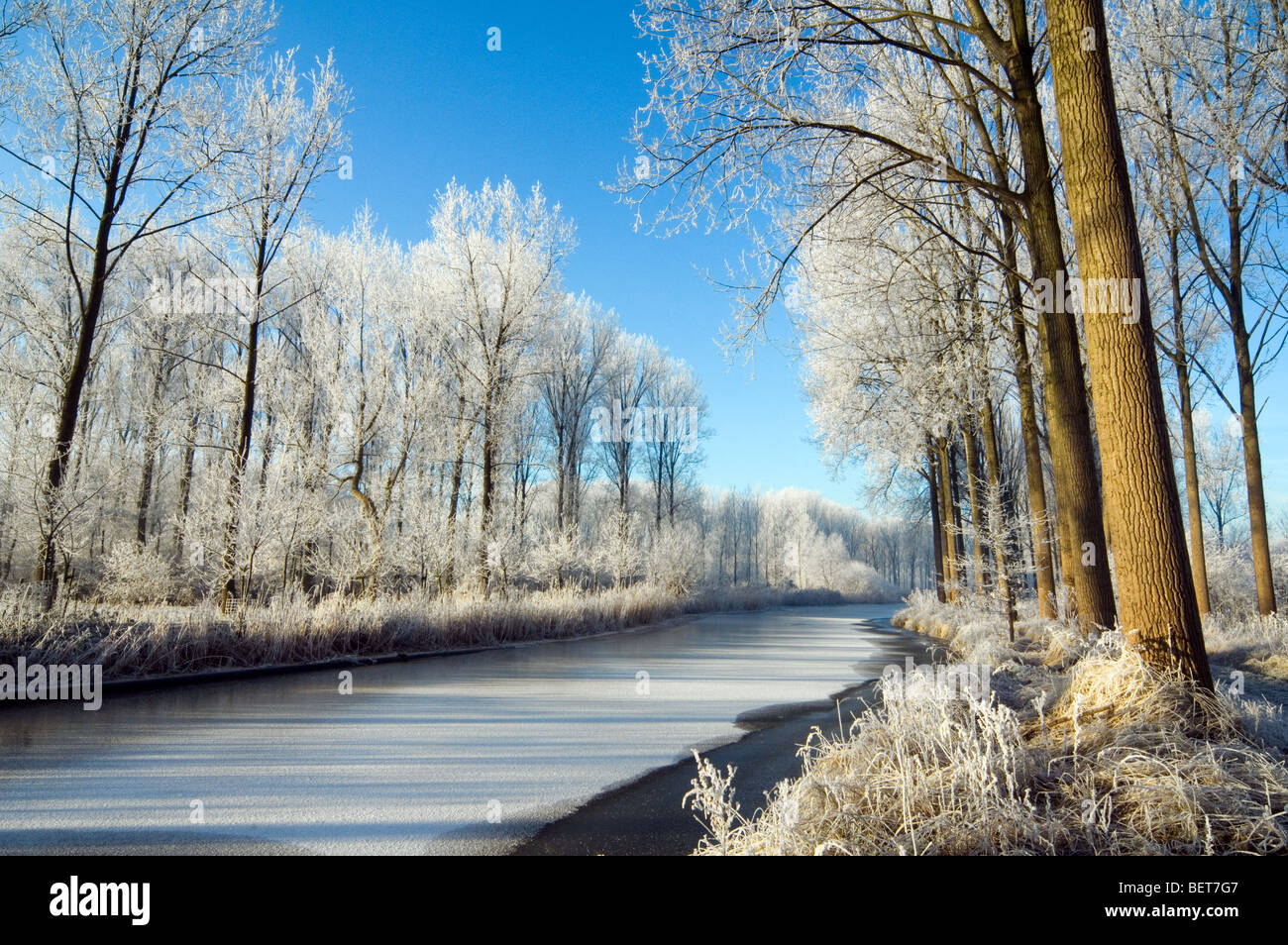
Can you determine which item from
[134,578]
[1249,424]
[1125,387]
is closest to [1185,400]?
[1249,424]

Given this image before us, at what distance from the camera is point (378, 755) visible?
15.5ft

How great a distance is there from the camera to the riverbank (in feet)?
23.1

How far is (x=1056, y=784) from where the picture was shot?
3051 millimetres

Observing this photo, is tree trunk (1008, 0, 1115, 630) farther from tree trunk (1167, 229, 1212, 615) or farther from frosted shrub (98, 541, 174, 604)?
frosted shrub (98, 541, 174, 604)

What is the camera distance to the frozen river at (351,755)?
10.8ft

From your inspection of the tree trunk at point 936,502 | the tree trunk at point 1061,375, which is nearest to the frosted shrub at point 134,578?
the tree trunk at point 1061,375

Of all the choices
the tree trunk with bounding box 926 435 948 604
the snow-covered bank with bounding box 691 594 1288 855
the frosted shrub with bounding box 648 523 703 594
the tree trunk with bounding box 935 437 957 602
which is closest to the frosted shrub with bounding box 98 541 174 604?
the frosted shrub with bounding box 648 523 703 594

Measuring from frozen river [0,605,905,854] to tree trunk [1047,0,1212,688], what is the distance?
3.22 meters

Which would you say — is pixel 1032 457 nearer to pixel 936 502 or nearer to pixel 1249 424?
pixel 1249 424

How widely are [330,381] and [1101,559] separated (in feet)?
59.7

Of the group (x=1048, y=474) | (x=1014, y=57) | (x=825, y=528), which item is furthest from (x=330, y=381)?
(x=825, y=528)

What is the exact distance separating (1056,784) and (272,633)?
30.0 ft

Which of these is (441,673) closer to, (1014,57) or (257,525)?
(257,525)

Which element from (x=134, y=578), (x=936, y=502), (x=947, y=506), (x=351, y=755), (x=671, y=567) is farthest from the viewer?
(x=671, y=567)
